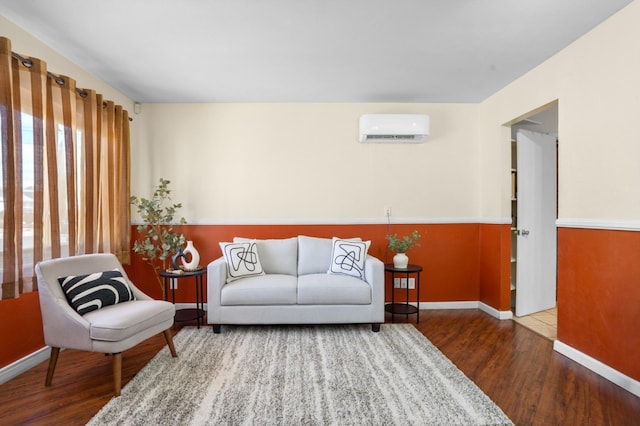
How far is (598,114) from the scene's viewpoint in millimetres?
Answer: 2465

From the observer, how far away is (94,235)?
124 inches

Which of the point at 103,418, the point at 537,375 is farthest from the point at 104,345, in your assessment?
the point at 537,375

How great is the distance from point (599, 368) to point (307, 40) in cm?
325

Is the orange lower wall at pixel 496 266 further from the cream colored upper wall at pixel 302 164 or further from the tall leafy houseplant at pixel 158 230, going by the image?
the tall leafy houseplant at pixel 158 230

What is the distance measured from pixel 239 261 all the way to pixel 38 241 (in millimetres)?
1610

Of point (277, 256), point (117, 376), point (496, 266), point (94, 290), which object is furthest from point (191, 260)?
point (496, 266)

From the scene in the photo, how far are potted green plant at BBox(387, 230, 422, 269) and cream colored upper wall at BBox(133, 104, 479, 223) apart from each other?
29 centimetres

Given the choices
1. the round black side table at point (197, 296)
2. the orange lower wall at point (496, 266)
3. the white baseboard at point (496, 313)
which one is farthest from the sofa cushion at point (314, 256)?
the white baseboard at point (496, 313)

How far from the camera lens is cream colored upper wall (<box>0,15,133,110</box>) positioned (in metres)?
2.42

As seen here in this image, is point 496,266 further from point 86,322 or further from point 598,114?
point 86,322

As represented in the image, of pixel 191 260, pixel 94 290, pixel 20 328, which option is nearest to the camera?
pixel 94 290

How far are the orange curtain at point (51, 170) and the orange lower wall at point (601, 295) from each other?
4.09 m

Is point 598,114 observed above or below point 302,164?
above

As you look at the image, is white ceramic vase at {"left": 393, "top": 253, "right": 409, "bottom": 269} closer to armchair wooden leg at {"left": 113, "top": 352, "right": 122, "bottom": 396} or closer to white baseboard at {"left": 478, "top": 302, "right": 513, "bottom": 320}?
white baseboard at {"left": 478, "top": 302, "right": 513, "bottom": 320}
